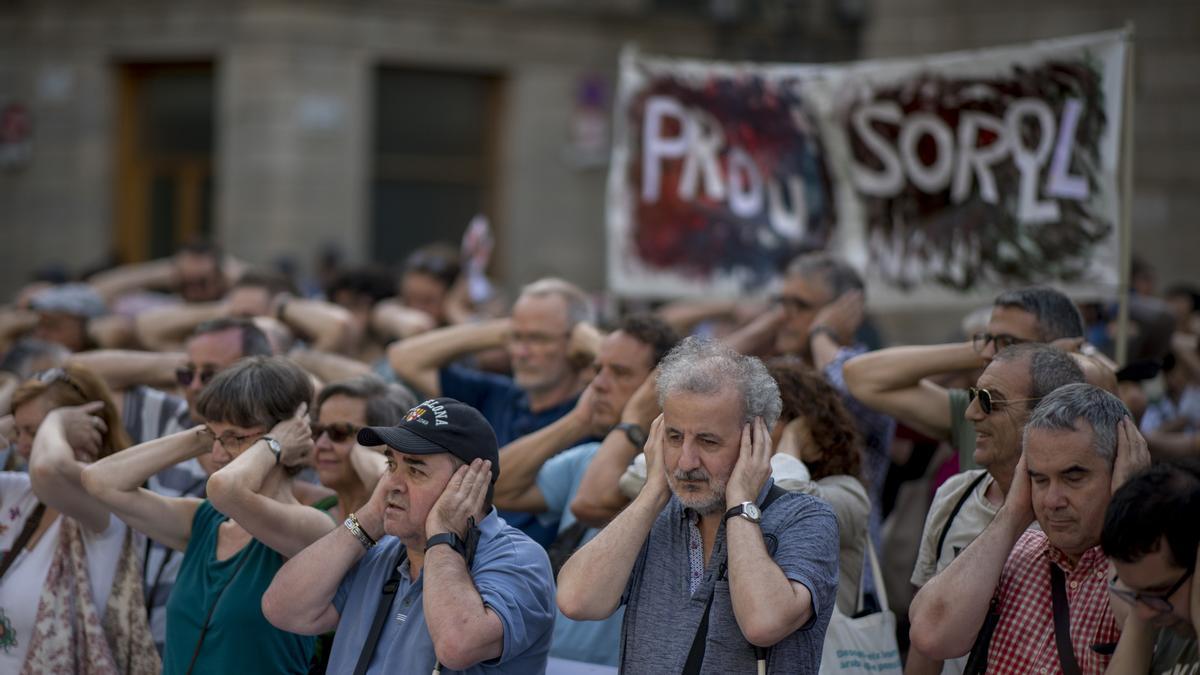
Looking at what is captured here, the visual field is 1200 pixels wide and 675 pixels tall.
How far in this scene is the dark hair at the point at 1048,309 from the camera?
5.18 m

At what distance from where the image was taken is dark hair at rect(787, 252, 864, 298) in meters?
6.59

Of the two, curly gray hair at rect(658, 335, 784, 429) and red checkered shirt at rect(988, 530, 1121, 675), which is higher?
curly gray hair at rect(658, 335, 784, 429)

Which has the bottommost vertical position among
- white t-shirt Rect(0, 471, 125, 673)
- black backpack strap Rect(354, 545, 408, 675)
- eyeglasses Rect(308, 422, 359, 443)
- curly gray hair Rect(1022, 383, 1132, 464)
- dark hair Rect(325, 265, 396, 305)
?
white t-shirt Rect(0, 471, 125, 673)

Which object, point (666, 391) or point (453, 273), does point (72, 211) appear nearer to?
point (453, 273)

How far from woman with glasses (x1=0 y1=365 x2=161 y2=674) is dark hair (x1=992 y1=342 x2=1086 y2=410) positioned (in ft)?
9.97

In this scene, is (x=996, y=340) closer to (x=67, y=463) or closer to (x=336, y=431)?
(x=336, y=431)

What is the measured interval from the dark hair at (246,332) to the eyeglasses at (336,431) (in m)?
0.68

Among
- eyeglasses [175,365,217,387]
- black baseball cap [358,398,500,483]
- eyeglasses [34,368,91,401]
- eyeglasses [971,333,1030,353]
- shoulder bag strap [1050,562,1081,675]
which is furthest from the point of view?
eyeglasses [175,365,217,387]

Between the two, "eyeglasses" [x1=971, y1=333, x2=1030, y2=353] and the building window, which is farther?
the building window

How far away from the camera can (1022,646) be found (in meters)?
4.02

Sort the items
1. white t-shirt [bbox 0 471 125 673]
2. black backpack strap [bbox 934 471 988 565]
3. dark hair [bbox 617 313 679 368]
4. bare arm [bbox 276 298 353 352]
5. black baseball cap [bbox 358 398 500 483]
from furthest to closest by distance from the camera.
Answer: bare arm [bbox 276 298 353 352], dark hair [bbox 617 313 679 368], white t-shirt [bbox 0 471 125 673], black backpack strap [bbox 934 471 988 565], black baseball cap [bbox 358 398 500 483]

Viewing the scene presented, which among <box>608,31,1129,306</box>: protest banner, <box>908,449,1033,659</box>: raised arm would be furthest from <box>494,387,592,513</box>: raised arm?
<box>608,31,1129,306</box>: protest banner

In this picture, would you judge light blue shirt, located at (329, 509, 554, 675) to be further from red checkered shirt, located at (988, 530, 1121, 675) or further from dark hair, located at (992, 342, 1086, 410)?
dark hair, located at (992, 342, 1086, 410)

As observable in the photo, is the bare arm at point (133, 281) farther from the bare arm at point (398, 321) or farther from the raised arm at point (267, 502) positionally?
the raised arm at point (267, 502)
